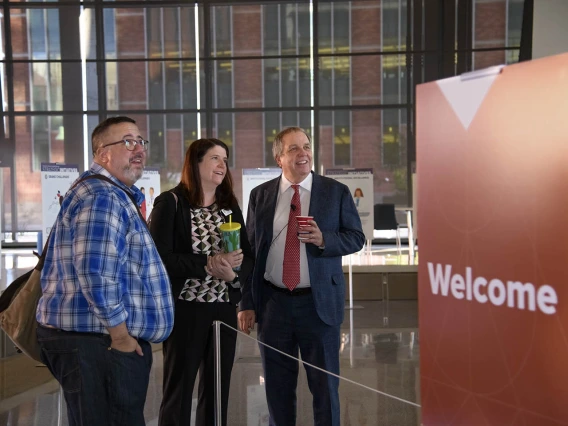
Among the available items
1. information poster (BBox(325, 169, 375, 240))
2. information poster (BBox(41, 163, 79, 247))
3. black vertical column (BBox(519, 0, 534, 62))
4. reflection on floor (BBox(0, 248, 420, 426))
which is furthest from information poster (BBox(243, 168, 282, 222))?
black vertical column (BBox(519, 0, 534, 62))

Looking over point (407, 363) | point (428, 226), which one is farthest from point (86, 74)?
point (428, 226)

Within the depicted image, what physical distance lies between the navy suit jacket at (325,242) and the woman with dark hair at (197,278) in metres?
0.10

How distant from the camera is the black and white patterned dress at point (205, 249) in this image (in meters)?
3.30

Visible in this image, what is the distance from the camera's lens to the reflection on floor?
4121 mm

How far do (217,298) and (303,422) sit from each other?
77cm

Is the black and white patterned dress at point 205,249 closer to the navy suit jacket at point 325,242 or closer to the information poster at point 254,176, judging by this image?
the navy suit jacket at point 325,242

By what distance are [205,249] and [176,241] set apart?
139 mm

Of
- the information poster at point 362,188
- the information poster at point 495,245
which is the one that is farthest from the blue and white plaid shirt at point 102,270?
the information poster at point 362,188

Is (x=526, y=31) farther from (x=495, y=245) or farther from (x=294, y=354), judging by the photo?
(x=495, y=245)

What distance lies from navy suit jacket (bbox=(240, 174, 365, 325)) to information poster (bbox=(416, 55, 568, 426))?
6.02ft

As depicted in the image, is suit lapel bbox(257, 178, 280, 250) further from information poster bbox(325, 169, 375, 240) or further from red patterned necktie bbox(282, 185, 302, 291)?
information poster bbox(325, 169, 375, 240)

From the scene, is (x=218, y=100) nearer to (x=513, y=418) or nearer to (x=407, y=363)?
(x=407, y=363)

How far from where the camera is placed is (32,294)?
2.71 metres

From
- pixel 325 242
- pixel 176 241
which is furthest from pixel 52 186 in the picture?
pixel 325 242
